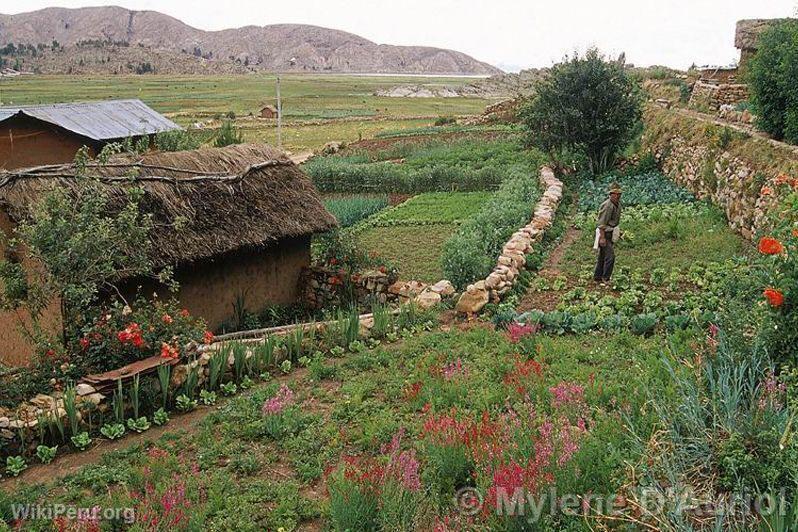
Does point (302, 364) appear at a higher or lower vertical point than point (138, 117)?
lower

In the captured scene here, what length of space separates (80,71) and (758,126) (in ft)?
479

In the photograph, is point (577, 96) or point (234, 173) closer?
point (234, 173)

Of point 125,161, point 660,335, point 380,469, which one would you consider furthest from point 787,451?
point 125,161

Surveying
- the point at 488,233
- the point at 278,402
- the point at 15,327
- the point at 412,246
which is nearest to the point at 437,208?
the point at 412,246

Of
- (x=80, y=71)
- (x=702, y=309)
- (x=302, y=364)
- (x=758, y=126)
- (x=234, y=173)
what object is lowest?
(x=302, y=364)

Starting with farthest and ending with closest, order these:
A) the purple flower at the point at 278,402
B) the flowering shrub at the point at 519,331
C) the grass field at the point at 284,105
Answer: the grass field at the point at 284,105, the flowering shrub at the point at 519,331, the purple flower at the point at 278,402

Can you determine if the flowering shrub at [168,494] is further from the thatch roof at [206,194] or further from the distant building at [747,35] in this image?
the distant building at [747,35]

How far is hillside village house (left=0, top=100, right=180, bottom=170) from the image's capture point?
19641 millimetres

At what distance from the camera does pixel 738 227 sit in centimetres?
1490

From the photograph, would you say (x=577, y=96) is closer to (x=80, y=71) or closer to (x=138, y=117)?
(x=138, y=117)

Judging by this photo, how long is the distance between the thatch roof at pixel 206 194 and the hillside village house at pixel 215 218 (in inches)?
0.7

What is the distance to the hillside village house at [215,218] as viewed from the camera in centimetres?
1018

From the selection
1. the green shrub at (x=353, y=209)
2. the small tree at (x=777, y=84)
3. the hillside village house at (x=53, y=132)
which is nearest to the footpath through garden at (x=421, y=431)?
the small tree at (x=777, y=84)

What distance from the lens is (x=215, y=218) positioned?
1202cm
